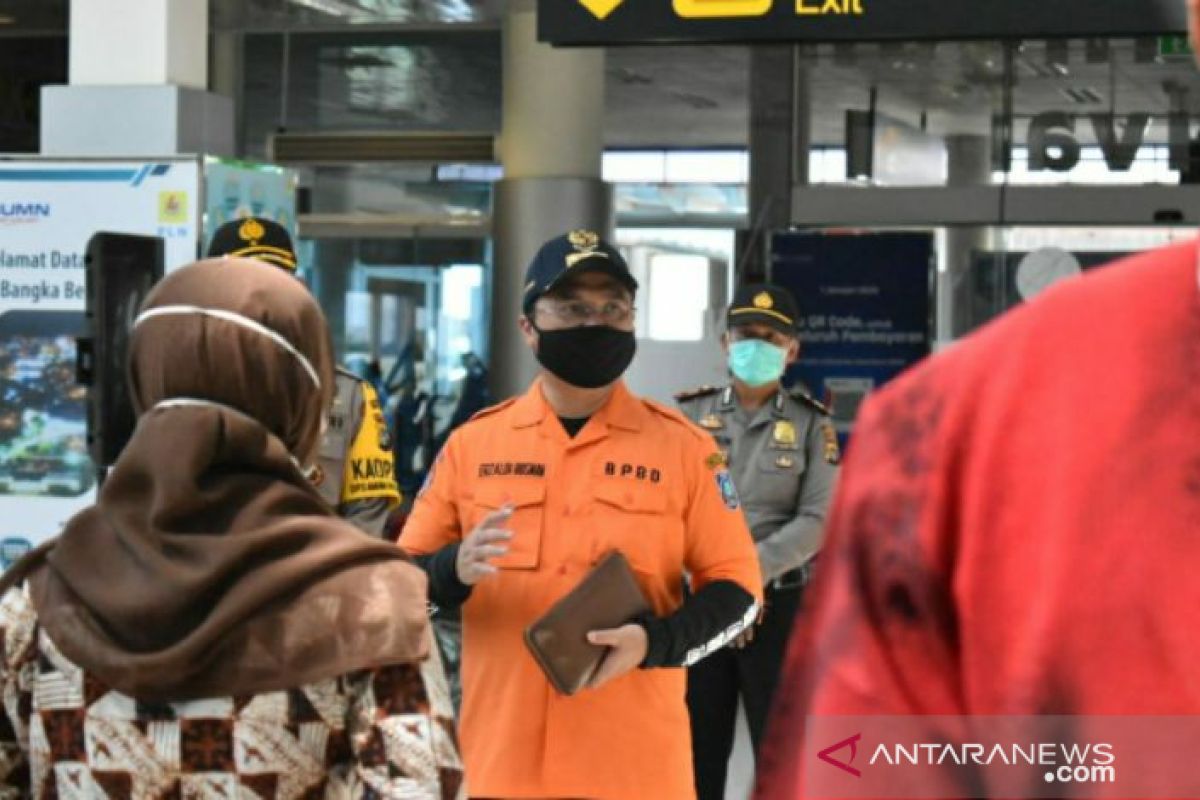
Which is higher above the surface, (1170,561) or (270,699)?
(1170,561)

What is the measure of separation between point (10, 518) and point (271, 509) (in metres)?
5.23

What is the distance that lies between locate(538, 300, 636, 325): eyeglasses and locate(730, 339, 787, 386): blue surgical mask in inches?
87.1

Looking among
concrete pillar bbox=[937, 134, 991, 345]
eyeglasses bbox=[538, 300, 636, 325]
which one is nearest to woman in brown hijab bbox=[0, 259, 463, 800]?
eyeglasses bbox=[538, 300, 636, 325]

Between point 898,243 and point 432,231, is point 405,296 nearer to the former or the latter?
point 432,231

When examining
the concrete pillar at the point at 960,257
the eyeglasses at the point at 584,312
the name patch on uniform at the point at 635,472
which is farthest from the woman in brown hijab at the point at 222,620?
the concrete pillar at the point at 960,257

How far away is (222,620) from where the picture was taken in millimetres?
1990

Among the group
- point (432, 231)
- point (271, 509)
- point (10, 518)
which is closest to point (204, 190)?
point (10, 518)

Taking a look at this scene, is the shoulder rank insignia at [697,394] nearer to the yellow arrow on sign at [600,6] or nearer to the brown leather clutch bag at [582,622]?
the yellow arrow on sign at [600,6]

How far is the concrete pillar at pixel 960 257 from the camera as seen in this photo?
456 inches

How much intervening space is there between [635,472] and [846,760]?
2882mm

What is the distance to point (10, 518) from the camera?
704 cm

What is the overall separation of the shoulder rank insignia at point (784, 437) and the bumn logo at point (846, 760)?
523 centimetres

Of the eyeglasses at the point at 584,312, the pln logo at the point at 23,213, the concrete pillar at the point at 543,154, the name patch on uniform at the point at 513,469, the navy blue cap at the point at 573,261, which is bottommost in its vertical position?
the name patch on uniform at the point at 513,469

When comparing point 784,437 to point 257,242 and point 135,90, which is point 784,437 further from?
point 135,90
